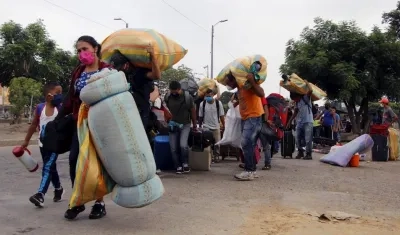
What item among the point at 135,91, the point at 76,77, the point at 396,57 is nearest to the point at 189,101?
the point at 135,91

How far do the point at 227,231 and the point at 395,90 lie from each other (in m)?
22.7

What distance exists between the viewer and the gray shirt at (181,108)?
26.0 feet

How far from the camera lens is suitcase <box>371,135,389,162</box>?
1152 centimetres

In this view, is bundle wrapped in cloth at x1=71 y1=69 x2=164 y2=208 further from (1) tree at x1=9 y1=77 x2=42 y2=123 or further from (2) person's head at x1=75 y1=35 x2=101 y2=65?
(1) tree at x1=9 y1=77 x2=42 y2=123

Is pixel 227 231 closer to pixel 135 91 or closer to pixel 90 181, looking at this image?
pixel 90 181

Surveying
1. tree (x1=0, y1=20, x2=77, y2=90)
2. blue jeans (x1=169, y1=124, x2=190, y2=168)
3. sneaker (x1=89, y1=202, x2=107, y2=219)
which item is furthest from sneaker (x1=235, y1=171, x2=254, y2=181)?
tree (x1=0, y1=20, x2=77, y2=90)

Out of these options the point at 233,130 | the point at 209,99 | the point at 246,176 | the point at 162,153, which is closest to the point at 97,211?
the point at 246,176

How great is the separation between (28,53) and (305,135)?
21177 millimetres

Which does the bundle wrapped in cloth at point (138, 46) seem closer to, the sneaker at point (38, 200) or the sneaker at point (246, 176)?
the sneaker at point (38, 200)

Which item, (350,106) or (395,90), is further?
(350,106)

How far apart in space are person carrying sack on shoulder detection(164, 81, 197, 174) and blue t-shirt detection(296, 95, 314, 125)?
3.59 m

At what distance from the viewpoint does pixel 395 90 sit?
24.5m

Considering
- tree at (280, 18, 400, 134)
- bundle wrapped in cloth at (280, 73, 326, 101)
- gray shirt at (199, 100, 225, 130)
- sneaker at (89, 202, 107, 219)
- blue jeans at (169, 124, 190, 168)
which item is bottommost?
sneaker at (89, 202, 107, 219)

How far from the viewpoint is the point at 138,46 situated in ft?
16.9
